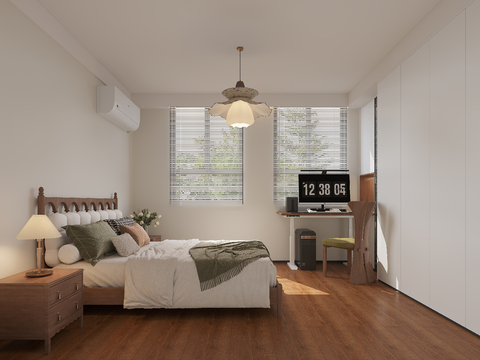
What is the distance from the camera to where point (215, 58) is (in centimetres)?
440

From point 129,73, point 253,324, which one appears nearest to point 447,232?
point 253,324

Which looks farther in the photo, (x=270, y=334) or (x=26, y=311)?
(x=270, y=334)

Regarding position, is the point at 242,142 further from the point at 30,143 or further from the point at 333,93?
the point at 30,143

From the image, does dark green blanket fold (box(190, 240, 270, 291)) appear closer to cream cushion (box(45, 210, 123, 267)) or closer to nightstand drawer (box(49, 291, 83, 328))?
nightstand drawer (box(49, 291, 83, 328))

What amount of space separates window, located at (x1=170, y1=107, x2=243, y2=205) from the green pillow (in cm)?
262

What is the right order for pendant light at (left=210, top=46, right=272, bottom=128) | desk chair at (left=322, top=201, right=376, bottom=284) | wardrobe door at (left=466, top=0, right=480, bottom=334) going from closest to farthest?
wardrobe door at (left=466, top=0, right=480, bottom=334) → pendant light at (left=210, top=46, right=272, bottom=128) → desk chair at (left=322, top=201, right=376, bottom=284)

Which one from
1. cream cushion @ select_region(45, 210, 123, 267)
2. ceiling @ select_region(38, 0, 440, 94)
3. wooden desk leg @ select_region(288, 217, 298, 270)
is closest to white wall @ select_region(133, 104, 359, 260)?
wooden desk leg @ select_region(288, 217, 298, 270)

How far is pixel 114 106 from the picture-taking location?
15.0 ft

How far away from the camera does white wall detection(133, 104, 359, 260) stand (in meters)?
6.03

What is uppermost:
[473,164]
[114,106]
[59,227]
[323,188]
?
[114,106]

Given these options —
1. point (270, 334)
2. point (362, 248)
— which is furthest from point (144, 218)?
point (362, 248)

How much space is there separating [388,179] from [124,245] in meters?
3.34

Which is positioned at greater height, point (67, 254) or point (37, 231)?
point (37, 231)

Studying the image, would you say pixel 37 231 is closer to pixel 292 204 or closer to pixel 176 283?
pixel 176 283
